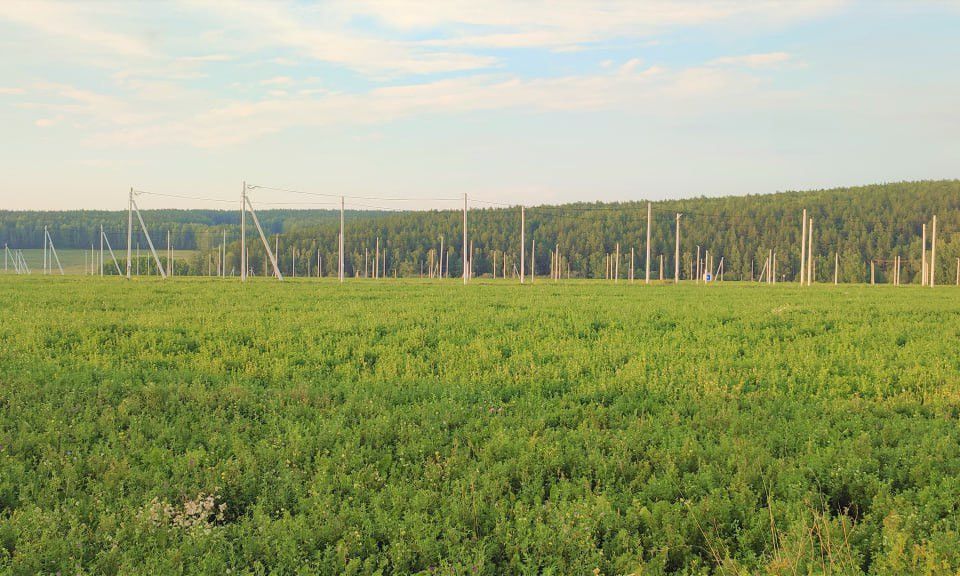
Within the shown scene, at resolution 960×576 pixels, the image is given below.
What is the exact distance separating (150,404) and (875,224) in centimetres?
17239

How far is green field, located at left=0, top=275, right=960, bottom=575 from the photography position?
6984 millimetres

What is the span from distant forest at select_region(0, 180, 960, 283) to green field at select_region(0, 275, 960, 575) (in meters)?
141

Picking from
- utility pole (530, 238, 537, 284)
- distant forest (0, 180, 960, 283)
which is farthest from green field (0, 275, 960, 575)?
distant forest (0, 180, 960, 283)

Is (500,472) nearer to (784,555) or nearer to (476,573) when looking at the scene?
(476,573)

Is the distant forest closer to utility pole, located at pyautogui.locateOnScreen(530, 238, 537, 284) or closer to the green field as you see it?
utility pole, located at pyautogui.locateOnScreen(530, 238, 537, 284)

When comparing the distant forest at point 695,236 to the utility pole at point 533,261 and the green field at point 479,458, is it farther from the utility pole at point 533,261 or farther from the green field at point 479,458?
the green field at point 479,458

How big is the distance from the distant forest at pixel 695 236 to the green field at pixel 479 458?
14106cm

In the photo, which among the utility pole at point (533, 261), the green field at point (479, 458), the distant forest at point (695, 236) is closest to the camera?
the green field at point (479, 458)

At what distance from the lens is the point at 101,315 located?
76.8 feet

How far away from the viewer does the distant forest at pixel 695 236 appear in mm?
154375

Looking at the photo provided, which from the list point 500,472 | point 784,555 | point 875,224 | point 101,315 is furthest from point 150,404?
point 875,224

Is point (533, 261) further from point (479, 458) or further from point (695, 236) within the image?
point (479, 458)

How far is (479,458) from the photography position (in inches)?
371

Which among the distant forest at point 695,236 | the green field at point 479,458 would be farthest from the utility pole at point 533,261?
the green field at point 479,458
